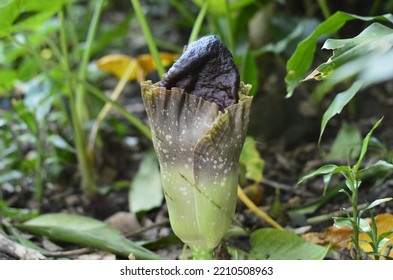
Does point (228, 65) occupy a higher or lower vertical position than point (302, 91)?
higher

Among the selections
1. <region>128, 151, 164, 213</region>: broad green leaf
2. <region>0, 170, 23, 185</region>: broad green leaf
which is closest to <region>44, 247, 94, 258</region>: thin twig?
<region>128, 151, 164, 213</region>: broad green leaf

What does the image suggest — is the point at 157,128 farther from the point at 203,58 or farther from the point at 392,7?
the point at 392,7

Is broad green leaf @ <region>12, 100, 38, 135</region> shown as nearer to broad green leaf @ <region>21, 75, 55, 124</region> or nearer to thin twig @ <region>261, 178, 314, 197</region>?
broad green leaf @ <region>21, 75, 55, 124</region>

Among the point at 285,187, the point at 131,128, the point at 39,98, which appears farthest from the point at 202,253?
the point at 131,128

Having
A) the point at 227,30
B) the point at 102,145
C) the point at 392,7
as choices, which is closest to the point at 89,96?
the point at 102,145

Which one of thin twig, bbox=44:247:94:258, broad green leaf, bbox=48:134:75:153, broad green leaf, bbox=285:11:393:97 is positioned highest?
broad green leaf, bbox=285:11:393:97

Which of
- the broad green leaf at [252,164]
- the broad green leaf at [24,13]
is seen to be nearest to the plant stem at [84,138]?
the broad green leaf at [24,13]

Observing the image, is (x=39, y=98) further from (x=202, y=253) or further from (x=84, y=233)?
(x=202, y=253)
